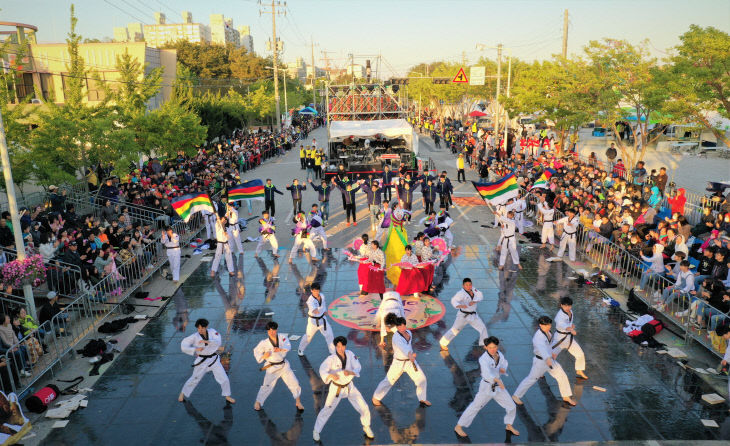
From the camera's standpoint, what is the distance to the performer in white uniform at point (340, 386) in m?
7.16

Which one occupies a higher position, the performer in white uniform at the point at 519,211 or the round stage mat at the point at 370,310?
the performer in white uniform at the point at 519,211

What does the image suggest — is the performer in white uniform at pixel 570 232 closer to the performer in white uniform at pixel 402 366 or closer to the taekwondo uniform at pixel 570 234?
the taekwondo uniform at pixel 570 234

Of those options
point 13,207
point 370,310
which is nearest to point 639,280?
point 370,310

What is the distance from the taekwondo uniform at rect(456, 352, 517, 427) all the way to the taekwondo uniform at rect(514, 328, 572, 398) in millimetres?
783

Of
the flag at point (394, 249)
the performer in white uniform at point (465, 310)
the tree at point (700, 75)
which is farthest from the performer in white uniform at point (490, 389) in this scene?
the tree at point (700, 75)

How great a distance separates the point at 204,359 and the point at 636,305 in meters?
9.18

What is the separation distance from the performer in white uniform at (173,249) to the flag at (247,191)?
308cm


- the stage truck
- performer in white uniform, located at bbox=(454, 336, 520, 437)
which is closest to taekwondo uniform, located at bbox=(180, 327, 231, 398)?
performer in white uniform, located at bbox=(454, 336, 520, 437)

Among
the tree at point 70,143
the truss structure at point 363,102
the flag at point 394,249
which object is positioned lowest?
the flag at point 394,249

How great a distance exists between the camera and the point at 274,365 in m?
7.84

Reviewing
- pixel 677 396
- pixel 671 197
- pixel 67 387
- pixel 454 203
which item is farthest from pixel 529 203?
pixel 67 387

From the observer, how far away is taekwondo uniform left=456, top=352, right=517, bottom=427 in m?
7.23

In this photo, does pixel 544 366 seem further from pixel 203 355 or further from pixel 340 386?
pixel 203 355

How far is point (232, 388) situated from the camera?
29.1 ft
